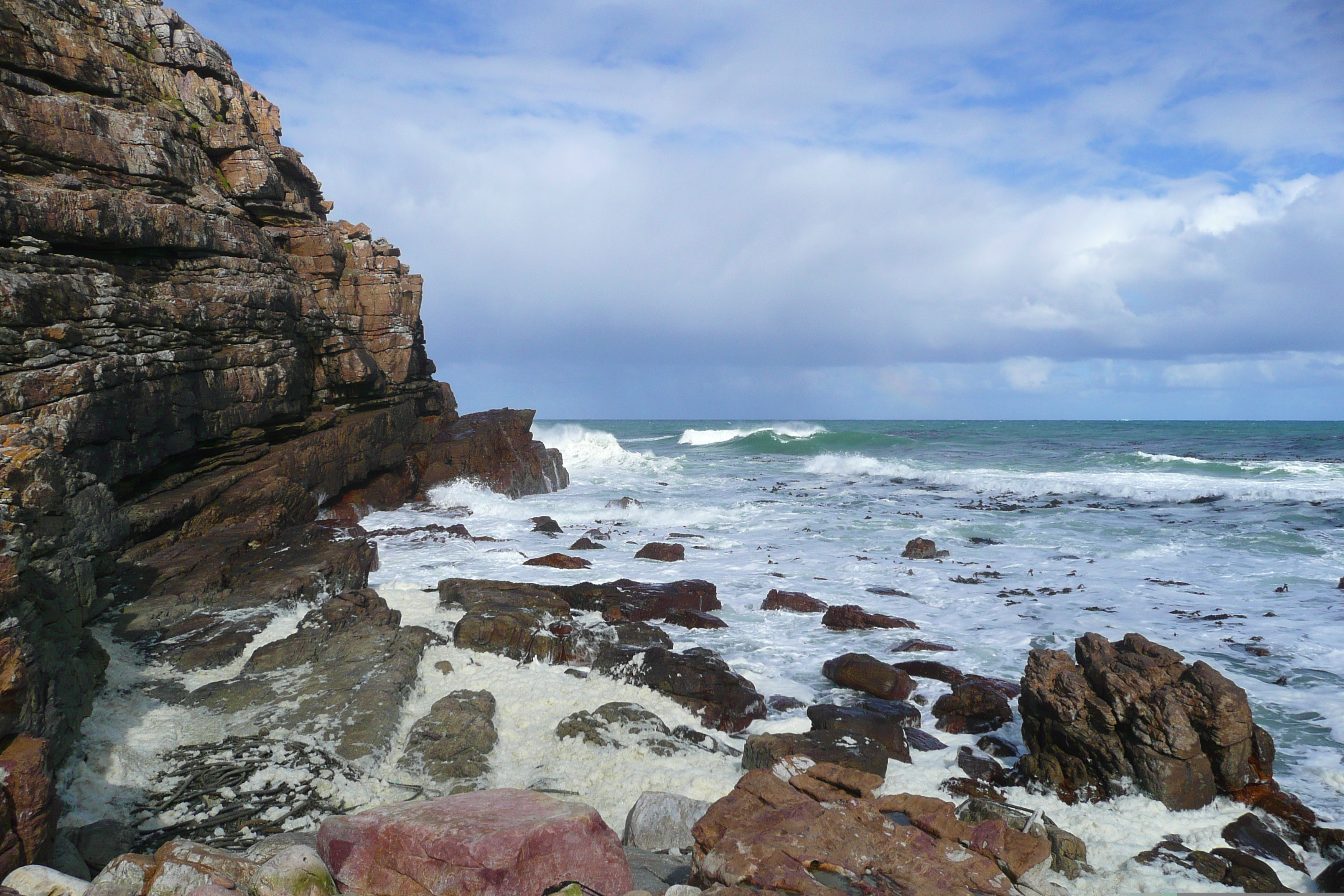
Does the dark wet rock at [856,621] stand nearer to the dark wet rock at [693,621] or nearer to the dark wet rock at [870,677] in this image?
the dark wet rock at [693,621]

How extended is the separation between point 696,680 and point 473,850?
514 cm

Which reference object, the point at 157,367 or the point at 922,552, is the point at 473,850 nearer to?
the point at 157,367

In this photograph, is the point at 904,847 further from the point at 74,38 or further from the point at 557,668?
the point at 74,38

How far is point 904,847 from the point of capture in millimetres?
3982

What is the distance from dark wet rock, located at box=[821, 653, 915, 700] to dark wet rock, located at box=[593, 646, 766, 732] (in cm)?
122

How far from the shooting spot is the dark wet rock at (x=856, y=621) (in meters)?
11.3

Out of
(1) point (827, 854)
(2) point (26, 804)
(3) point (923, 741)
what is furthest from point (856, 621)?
(2) point (26, 804)

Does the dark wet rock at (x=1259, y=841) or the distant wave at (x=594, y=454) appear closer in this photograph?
the dark wet rock at (x=1259, y=841)

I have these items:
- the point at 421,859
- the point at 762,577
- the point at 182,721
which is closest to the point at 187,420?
the point at 182,721

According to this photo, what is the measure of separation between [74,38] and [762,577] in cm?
1712

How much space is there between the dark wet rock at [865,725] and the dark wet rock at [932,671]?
1575 millimetres

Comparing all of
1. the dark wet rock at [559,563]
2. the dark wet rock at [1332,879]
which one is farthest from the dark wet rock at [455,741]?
the dark wet rock at [559,563]

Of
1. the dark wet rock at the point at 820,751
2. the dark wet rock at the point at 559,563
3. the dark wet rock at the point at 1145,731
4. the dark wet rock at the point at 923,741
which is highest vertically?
the dark wet rock at the point at 1145,731

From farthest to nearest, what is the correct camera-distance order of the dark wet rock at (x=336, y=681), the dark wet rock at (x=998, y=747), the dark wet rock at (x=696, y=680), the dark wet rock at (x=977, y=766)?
the dark wet rock at (x=696, y=680) → the dark wet rock at (x=998, y=747) → the dark wet rock at (x=336, y=681) → the dark wet rock at (x=977, y=766)
